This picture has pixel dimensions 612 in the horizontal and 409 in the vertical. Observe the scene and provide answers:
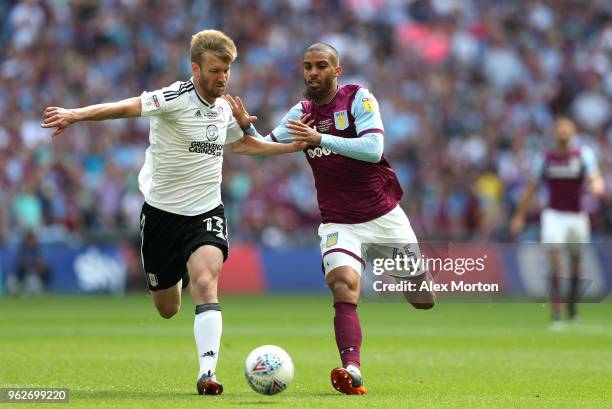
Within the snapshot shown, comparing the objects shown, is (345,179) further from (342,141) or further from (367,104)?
(367,104)

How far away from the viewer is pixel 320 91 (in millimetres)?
10023

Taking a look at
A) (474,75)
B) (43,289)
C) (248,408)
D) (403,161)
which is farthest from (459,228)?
(248,408)

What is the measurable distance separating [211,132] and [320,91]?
913mm

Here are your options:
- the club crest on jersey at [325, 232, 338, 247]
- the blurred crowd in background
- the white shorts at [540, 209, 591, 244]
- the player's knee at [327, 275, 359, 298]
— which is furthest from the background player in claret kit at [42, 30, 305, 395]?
the blurred crowd in background

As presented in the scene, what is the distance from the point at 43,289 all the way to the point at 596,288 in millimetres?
10242

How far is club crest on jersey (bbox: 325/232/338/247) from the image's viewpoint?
10.1 m

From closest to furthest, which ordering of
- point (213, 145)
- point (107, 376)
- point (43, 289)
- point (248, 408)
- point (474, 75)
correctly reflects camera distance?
point (248, 408), point (213, 145), point (107, 376), point (43, 289), point (474, 75)

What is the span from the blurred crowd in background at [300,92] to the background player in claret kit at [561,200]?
525cm

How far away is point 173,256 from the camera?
405 inches

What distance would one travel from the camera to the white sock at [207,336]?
933 centimetres

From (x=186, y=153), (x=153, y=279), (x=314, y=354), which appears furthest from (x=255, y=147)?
(x=314, y=354)

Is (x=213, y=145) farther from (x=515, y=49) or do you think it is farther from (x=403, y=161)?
(x=515, y=49)

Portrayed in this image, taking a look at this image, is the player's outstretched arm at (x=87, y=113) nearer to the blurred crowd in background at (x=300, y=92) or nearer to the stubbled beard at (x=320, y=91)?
the stubbled beard at (x=320, y=91)

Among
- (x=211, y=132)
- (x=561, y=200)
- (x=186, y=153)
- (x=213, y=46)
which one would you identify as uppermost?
(x=213, y=46)
